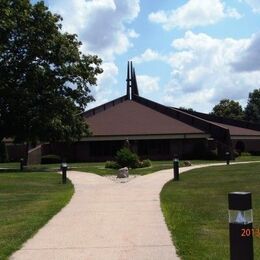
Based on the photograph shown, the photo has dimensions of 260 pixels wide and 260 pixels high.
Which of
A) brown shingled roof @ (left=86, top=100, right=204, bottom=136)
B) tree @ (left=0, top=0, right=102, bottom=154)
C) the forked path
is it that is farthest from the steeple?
the forked path

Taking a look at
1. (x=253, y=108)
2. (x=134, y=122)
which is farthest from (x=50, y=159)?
(x=253, y=108)

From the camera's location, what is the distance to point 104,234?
375 inches

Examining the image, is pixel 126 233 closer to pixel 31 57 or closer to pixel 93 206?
pixel 93 206

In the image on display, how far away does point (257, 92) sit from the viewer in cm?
12012

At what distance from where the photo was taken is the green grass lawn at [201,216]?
810 cm

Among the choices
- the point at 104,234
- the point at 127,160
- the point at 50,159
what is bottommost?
the point at 104,234

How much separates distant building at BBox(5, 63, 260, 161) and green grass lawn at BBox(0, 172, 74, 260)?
31.7m

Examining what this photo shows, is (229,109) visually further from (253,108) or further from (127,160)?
(127,160)

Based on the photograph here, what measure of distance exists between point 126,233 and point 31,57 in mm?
31070

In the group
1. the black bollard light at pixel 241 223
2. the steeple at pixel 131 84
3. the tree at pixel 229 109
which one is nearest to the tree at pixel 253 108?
the tree at pixel 229 109

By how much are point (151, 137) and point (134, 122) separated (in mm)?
4388

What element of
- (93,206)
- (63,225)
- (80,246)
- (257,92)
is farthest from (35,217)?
(257,92)

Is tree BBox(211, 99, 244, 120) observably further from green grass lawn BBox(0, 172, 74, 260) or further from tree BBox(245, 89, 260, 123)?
green grass lawn BBox(0, 172, 74, 260)

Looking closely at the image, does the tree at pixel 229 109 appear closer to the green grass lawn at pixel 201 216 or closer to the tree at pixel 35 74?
the tree at pixel 35 74
